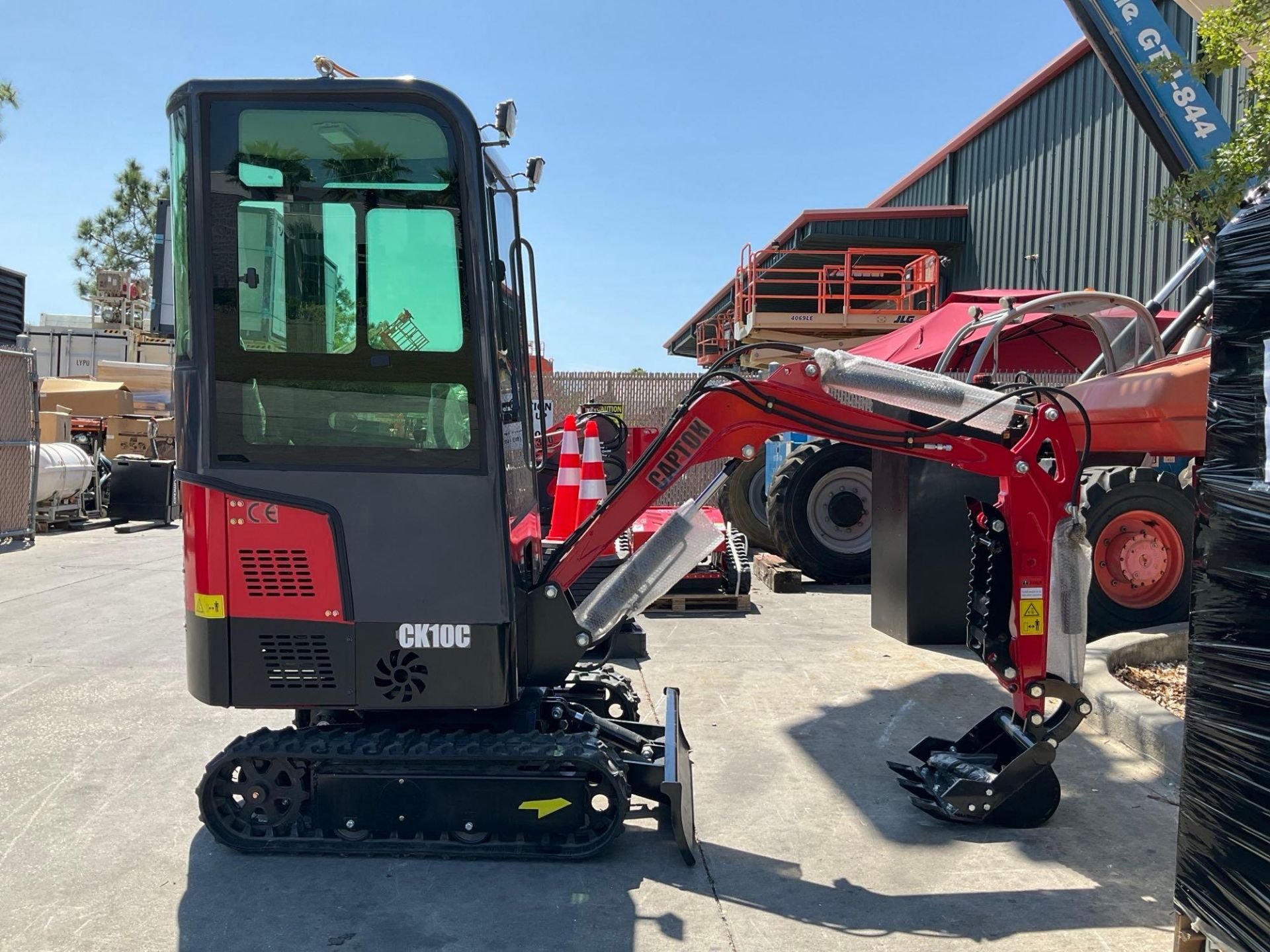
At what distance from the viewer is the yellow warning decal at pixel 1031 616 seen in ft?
13.9

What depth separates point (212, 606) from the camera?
3910 mm

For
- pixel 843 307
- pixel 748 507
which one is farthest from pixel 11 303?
pixel 843 307

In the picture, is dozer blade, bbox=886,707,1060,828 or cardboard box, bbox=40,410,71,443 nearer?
dozer blade, bbox=886,707,1060,828

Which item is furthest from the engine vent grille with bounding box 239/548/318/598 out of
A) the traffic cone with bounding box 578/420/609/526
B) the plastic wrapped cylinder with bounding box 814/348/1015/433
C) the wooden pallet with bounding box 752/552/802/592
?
the wooden pallet with bounding box 752/552/802/592

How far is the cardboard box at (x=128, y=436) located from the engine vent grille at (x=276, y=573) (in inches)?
650

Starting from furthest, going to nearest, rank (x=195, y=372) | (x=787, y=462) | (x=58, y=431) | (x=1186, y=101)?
(x=58, y=431) → (x=787, y=462) → (x=1186, y=101) → (x=195, y=372)

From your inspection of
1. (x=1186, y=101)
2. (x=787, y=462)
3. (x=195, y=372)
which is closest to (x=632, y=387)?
(x=787, y=462)

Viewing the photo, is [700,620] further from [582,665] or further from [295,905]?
[295,905]

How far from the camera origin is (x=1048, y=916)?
3543mm

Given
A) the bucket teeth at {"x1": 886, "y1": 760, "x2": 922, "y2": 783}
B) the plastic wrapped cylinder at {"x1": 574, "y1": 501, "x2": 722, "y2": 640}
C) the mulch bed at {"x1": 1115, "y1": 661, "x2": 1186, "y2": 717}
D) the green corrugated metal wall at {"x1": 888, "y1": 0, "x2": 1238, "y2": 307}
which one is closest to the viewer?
the plastic wrapped cylinder at {"x1": 574, "y1": 501, "x2": 722, "y2": 640}

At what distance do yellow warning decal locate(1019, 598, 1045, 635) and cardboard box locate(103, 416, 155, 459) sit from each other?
17824 mm

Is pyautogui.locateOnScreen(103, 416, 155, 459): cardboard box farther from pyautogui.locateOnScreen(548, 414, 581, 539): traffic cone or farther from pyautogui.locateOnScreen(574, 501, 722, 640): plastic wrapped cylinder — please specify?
pyautogui.locateOnScreen(574, 501, 722, 640): plastic wrapped cylinder

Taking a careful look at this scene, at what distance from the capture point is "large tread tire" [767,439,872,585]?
32.6ft

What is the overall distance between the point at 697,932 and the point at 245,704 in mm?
1908
